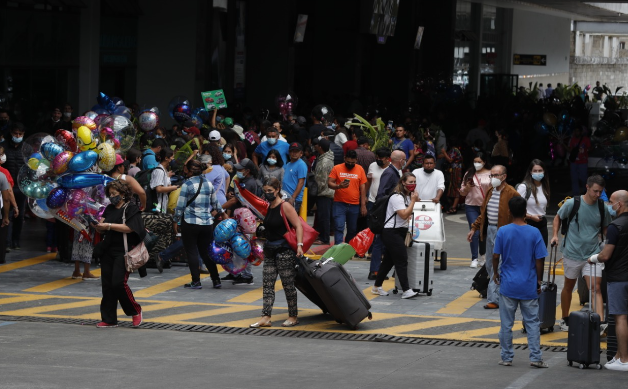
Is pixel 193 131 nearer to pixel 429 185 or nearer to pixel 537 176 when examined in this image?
pixel 429 185

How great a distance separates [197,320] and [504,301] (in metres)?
3.83

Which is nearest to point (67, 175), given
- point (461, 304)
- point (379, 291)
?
point (379, 291)

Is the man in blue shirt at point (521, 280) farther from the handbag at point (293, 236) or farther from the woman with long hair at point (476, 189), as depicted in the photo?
the woman with long hair at point (476, 189)

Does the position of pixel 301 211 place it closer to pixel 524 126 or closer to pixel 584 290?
pixel 584 290

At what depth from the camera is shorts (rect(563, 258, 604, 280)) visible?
11.6m

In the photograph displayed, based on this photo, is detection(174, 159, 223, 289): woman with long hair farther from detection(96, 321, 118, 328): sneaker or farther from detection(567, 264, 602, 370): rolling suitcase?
detection(567, 264, 602, 370): rolling suitcase

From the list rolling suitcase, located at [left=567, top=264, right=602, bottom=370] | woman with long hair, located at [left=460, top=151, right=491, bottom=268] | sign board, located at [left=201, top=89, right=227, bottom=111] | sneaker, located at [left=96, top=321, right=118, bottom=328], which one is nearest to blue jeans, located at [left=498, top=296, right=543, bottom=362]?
rolling suitcase, located at [left=567, top=264, right=602, bottom=370]

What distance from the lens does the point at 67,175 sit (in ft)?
48.0

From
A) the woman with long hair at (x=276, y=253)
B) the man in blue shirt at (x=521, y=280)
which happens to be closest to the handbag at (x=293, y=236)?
the woman with long hair at (x=276, y=253)

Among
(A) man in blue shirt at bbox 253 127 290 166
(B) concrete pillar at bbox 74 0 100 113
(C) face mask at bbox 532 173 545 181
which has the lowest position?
(C) face mask at bbox 532 173 545 181

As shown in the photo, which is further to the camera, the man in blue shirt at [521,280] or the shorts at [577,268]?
the shorts at [577,268]

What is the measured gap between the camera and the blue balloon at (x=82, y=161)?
14.5 metres

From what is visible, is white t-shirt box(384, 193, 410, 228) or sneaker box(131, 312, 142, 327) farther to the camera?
white t-shirt box(384, 193, 410, 228)

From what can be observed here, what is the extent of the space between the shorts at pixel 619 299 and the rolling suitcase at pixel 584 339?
21cm
